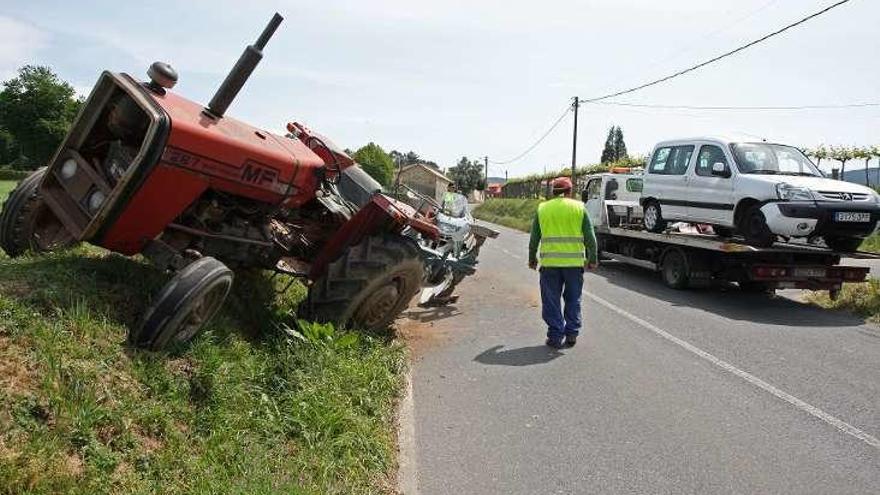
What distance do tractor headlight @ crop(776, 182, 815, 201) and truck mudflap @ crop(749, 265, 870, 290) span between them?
3.30 feet

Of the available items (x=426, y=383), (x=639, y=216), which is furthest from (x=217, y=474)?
(x=639, y=216)

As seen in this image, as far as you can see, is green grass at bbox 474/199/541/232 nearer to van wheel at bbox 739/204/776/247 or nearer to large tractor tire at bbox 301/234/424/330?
van wheel at bbox 739/204/776/247

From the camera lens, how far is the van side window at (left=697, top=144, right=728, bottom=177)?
1157 cm

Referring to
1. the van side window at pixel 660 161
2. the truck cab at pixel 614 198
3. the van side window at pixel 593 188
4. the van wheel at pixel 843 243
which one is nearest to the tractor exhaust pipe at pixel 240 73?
the van wheel at pixel 843 243

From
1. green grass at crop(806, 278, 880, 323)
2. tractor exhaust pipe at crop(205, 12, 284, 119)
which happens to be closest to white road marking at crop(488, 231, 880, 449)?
green grass at crop(806, 278, 880, 323)

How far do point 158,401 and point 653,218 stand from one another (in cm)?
1110

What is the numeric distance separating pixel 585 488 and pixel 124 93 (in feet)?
14.0

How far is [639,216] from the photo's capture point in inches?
590

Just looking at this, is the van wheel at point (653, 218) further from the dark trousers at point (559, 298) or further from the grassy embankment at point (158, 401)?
the grassy embankment at point (158, 401)

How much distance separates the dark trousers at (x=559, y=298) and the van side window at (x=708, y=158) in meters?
5.35

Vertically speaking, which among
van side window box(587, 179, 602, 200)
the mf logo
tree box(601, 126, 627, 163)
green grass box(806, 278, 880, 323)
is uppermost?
tree box(601, 126, 627, 163)

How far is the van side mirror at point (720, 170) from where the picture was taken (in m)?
11.2

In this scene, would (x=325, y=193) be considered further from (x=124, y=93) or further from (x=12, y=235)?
(x=12, y=235)

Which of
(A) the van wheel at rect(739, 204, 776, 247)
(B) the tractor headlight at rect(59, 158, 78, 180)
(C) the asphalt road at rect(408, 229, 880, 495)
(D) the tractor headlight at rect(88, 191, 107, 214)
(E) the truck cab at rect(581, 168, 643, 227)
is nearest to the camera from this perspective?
(C) the asphalt road at rect(408, 229, 880, 495)
